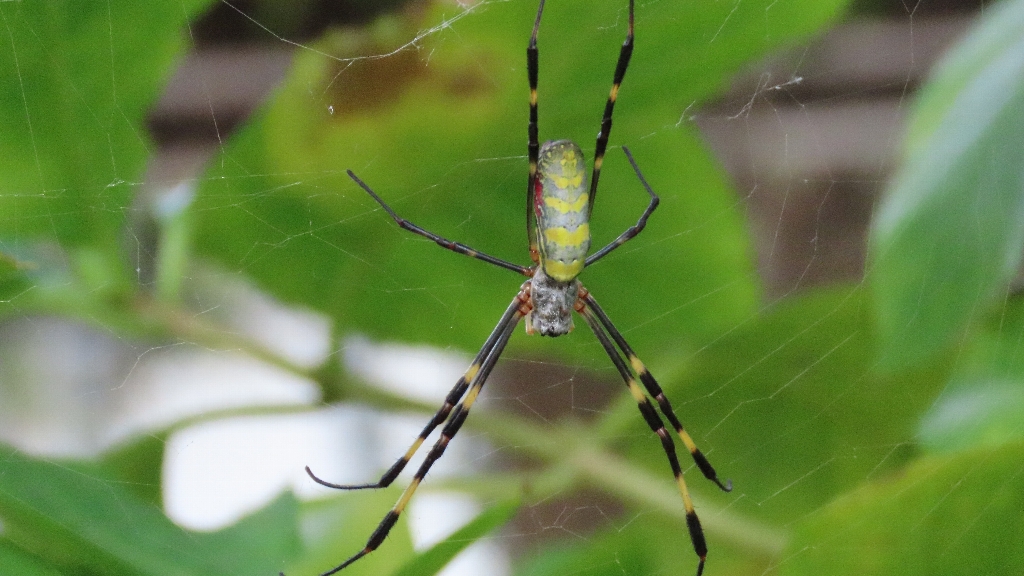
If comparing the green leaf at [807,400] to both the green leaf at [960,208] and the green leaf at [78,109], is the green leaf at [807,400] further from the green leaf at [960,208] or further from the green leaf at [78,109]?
the green leaf at [78,109]

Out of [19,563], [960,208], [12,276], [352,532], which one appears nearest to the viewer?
[19,563]

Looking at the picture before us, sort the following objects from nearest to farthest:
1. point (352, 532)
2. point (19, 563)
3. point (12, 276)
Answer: point (19, 563) < point (12, 276) < point (352, 532)

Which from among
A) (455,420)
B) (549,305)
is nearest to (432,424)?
(455,420)

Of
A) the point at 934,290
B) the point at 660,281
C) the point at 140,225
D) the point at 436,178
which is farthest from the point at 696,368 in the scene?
the point at 140,225

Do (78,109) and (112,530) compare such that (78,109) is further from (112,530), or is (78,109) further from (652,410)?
(652,410)

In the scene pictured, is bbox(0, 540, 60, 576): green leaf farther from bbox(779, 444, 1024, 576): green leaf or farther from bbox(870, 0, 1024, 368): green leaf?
bbox(870, 0, 1024, 368): green leaf

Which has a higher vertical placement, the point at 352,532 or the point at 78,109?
the point at 78,109

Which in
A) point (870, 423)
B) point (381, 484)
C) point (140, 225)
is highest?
point (140, 225)

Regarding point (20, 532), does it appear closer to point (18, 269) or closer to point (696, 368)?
point (18, 269)
